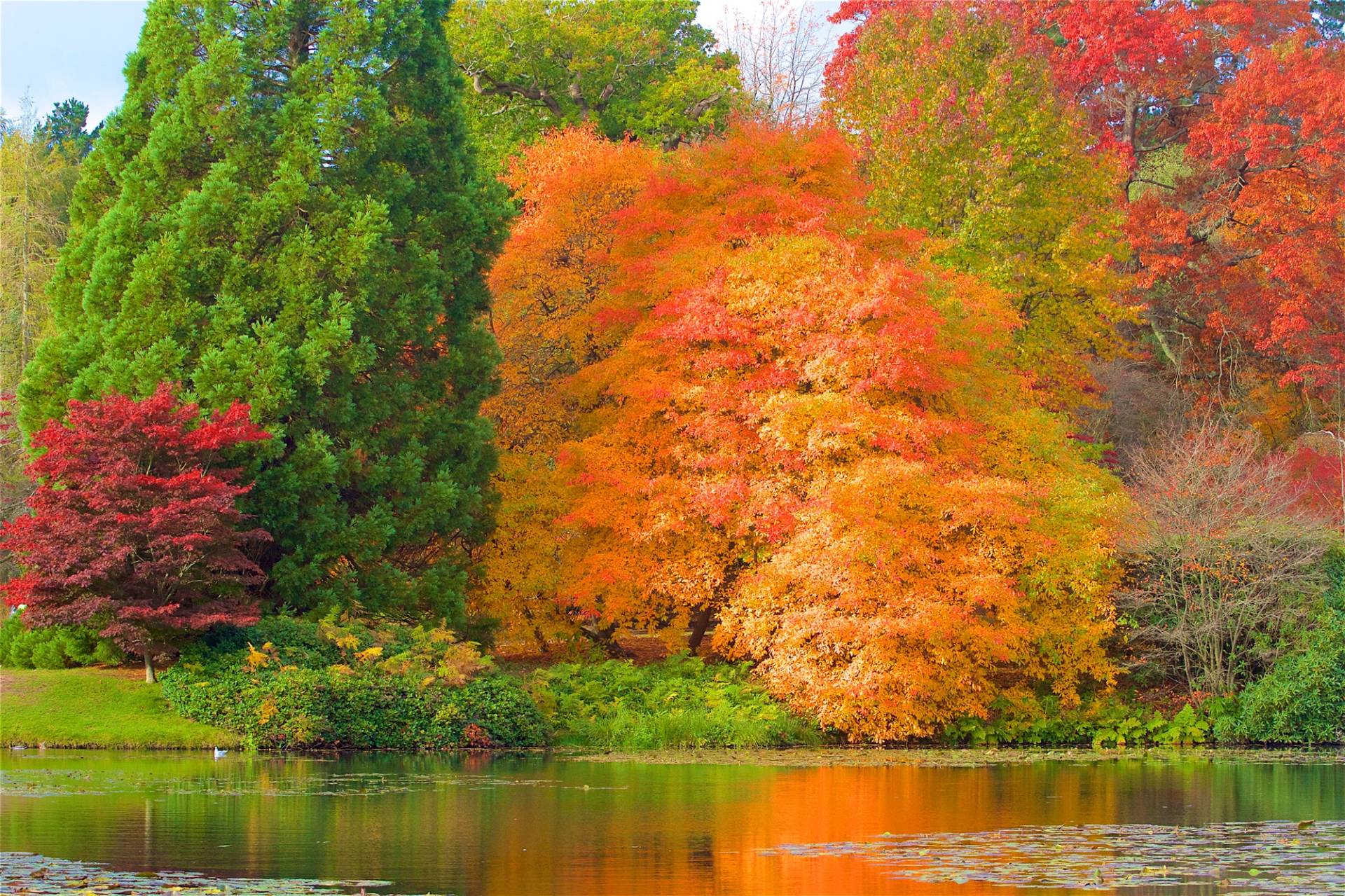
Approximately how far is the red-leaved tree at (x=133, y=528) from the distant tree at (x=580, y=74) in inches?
768

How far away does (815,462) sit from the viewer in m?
25.5

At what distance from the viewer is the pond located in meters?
11.2

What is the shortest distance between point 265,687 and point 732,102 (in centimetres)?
2701

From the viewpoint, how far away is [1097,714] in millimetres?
25641

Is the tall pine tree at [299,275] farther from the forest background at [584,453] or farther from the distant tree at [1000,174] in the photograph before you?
the distant tree at [1000,174]

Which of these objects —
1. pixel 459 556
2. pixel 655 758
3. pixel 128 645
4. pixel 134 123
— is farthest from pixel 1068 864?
pixel 134 123

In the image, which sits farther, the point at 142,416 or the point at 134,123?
the point at 134,123

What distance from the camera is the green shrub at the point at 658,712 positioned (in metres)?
23.9

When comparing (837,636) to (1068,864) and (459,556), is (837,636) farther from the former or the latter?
(1068,864)

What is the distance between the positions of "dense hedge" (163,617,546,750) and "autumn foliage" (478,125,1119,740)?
14.5 feet

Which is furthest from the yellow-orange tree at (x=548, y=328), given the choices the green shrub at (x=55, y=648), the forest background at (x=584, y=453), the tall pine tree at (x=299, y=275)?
the green shrub at (x=55, y=648)

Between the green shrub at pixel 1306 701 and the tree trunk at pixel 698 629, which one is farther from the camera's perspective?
the tree trunk at pixel 698 629

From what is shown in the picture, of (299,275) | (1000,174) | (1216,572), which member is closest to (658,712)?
(299,275)

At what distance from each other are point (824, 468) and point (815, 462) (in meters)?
0.29
